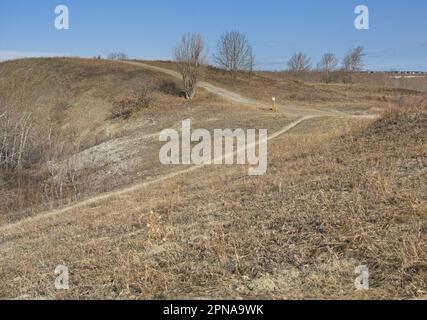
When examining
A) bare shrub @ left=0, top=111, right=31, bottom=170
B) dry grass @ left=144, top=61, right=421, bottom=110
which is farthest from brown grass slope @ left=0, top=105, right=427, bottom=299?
dry grass @ left=144, top=61, right=421, bottom=110

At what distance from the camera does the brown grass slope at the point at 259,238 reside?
19.8 feet

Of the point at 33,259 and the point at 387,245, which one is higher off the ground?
the point at 387,245

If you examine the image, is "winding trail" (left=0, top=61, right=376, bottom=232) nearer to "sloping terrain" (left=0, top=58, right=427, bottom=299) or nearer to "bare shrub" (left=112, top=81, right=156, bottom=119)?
"sloping terrain" (left=0, top=58, right=427, bottom=299)

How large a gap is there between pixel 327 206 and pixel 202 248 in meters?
2.28

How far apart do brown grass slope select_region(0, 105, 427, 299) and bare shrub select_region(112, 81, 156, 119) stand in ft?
81.1

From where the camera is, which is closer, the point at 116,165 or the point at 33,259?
the point at 33,259

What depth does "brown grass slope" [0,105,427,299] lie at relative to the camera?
6023 millimetres

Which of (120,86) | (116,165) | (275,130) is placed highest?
(120,86)

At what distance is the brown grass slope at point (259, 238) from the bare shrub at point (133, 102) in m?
24.7

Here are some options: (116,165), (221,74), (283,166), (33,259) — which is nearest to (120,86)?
(221,74)
